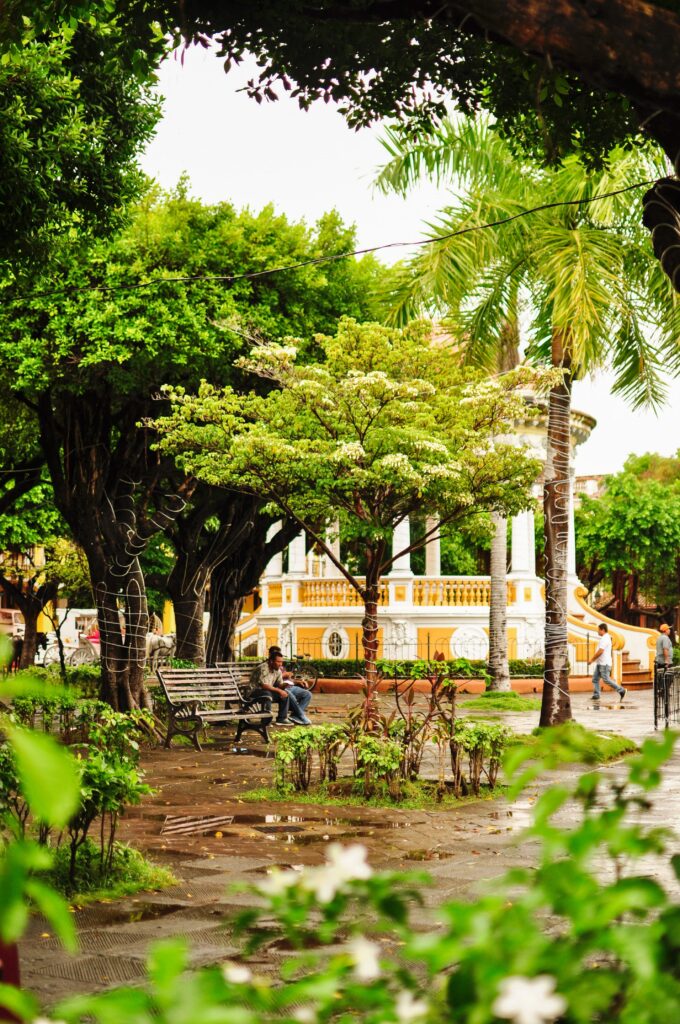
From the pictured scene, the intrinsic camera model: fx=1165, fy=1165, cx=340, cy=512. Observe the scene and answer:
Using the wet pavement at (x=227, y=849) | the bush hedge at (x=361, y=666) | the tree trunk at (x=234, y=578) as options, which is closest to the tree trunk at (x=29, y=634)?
the bush hedge at (x=361, y=666)

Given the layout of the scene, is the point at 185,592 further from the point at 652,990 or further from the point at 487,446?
the point at 652,990

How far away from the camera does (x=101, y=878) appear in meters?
7.67

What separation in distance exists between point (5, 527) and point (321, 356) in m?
13.7

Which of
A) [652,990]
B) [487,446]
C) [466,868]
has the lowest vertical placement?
[466,868]

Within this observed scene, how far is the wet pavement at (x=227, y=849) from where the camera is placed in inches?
236

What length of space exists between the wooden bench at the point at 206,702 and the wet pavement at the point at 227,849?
163cm

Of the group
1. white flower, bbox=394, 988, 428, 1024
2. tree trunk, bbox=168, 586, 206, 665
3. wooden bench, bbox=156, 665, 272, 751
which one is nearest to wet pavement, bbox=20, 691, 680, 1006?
wooden bench, bbox=156, 665, 272, 751

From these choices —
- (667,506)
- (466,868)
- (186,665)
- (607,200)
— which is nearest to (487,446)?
(607,200)

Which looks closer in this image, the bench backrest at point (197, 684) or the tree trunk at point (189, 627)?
the bench backrest at point (197, 684)

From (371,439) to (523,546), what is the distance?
908 inches

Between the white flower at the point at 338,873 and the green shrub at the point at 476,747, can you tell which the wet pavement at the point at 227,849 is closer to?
the green shrub at the point at 476,747

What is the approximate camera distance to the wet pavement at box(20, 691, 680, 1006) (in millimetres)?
5988

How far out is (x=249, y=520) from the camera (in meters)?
24.9

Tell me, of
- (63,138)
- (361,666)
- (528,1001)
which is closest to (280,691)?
(63,138)
